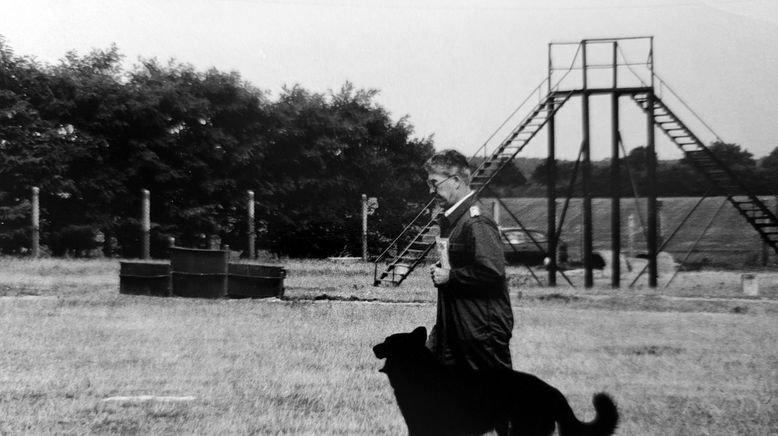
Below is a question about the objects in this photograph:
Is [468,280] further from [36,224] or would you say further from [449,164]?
[36,224]

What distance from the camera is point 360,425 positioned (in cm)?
702

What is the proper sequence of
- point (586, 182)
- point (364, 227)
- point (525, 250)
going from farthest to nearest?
point (525, 250) < point (364, 227) < point (586, 182)

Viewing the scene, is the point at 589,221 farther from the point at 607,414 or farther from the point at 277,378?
the point at 607,414

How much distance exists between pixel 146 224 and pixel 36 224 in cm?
282

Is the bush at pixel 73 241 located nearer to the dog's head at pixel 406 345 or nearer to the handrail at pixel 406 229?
the handrail at pixel 406 229

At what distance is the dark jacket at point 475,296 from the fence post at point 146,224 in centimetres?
1087

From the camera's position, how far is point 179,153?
15.6 metres

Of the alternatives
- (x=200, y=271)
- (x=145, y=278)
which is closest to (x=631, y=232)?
(x=200, y=271)

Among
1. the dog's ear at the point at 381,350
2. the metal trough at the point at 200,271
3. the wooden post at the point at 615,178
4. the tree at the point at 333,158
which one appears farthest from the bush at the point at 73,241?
the dog's ear at the point at 381,350

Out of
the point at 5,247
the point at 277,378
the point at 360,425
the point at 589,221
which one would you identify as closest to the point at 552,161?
the point at 589,221

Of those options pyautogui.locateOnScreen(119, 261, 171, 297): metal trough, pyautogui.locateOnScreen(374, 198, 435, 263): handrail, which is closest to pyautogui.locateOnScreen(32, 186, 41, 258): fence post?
pyautogui.locateOnScreen(119, 261, 171, 297): metal trough

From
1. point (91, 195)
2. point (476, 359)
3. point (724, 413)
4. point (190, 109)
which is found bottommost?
point (724, 413)

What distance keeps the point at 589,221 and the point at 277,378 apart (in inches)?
485

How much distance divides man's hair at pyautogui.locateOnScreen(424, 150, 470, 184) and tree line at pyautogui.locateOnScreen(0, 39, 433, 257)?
9386 millimetres
